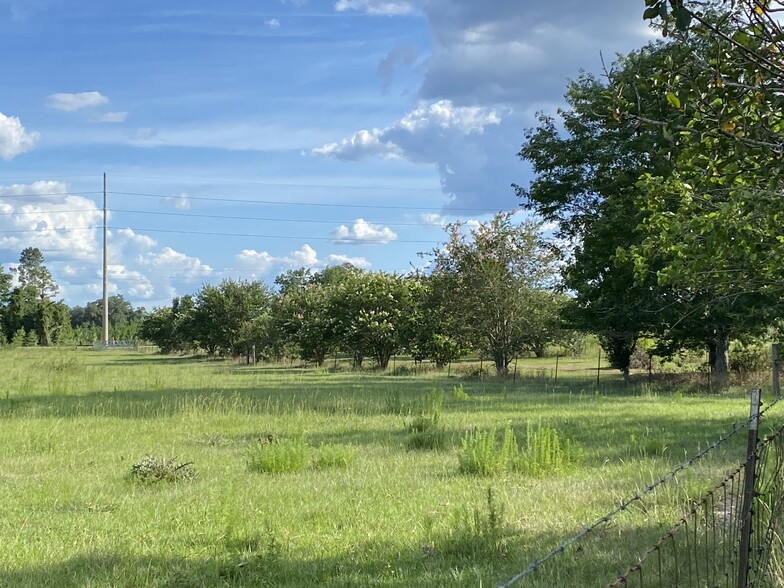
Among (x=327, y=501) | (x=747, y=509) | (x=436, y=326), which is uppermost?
(x=436, y=326)

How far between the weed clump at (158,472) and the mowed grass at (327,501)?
6.0 inches

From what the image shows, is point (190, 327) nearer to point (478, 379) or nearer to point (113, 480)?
point (478, 379)

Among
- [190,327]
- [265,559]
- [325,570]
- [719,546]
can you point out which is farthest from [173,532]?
[190,327]

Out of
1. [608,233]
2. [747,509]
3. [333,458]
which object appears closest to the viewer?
[747,509]

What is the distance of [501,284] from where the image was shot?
31422 mm

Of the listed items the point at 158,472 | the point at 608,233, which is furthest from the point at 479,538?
the point at 608,233

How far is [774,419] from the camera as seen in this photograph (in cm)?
1282

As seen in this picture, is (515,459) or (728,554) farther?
(515,459)

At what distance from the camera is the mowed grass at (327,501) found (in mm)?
5492

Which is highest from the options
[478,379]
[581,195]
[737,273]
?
[581,195]

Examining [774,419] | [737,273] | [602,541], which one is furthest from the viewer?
[774,419]

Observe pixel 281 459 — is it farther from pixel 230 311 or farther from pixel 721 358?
pixel 230 311

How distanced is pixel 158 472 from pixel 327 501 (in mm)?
2481

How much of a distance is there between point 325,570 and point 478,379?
23.9m
